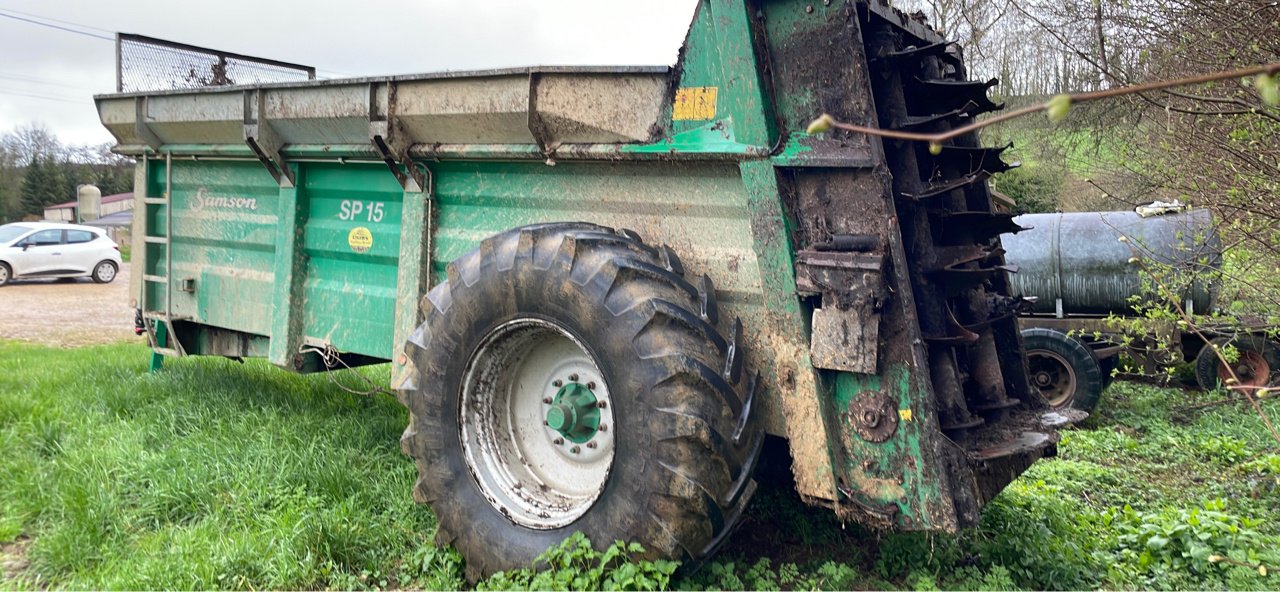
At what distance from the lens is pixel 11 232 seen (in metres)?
21.2

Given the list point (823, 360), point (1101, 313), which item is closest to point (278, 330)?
point (823, 360)

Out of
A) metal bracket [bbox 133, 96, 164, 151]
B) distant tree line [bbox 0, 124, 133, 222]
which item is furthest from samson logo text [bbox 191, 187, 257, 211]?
distant tree line [bbox 0, 124, 133, 222]

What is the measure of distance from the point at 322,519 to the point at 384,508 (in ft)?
1.18

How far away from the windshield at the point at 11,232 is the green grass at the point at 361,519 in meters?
17.9

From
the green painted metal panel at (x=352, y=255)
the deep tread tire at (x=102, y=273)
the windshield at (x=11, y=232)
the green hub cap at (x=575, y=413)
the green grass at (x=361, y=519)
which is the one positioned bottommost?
the green grass at (x=361, y=519)

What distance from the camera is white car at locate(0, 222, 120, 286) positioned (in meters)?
20.7

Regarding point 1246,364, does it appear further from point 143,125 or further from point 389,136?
point 143,125

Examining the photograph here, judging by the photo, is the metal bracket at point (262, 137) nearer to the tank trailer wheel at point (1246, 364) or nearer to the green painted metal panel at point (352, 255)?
the green painted metal panel at point (352, 255)

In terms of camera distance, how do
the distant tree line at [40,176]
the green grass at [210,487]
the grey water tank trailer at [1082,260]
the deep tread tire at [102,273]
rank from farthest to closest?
1. the distant tree line at [40,176]
2. the deep tread tire at [102,273]
3. the grey water tank trailer at [1082,260]
4. the green grass at [210,487]

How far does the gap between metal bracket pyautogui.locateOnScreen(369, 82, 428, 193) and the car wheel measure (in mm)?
20776

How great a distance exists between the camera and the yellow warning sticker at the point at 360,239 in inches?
194

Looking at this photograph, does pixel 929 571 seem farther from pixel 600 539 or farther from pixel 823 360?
pixel 600 539

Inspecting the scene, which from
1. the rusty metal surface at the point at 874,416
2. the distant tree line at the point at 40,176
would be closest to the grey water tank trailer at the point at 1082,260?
the rusty metal surface at the point at 874,416

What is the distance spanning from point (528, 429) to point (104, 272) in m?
22.0
